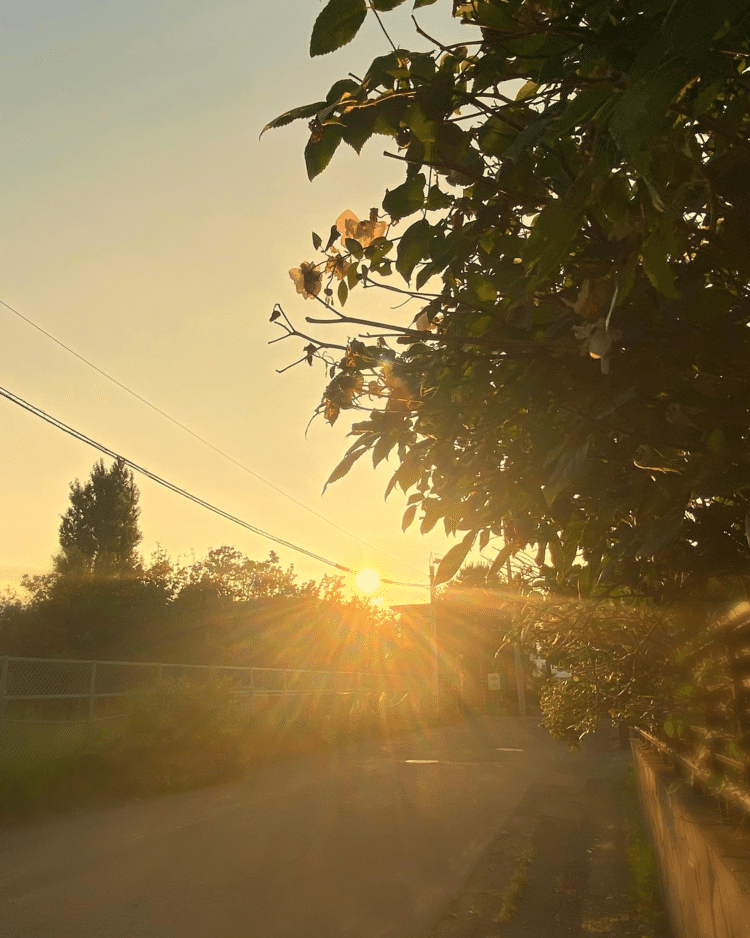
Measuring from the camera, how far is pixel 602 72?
129 centimetres

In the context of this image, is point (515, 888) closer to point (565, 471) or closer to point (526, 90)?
point (565, 471)

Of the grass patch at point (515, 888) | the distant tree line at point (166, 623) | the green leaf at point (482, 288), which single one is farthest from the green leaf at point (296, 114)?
the distant tree line at point (166, 623)

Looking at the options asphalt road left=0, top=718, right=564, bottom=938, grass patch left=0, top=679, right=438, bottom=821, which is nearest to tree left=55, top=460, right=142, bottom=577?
grass patch left=0, top=679, right=438, bottom=821

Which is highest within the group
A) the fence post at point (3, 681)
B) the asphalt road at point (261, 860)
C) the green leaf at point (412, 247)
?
the green leaf at point (412, 247)

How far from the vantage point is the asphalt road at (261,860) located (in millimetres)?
5492

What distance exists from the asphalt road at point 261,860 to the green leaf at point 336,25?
18.2 feet

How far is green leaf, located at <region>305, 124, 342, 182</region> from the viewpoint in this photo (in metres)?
1.22

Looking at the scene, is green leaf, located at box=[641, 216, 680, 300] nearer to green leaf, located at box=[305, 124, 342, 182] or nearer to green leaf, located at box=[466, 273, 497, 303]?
green leaf, located at box=[305, 124, 342, 182]

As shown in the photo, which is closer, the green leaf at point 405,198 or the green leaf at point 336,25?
the green leaf at point 336,25

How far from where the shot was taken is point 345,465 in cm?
196

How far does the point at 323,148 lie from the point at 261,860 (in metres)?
7.41

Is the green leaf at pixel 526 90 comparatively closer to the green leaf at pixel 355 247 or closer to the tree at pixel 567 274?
the tree at pixel 567 274

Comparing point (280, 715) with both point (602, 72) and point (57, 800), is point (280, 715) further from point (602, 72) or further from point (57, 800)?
point (602, 72)

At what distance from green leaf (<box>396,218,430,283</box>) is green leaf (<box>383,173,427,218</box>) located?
0.15ft
